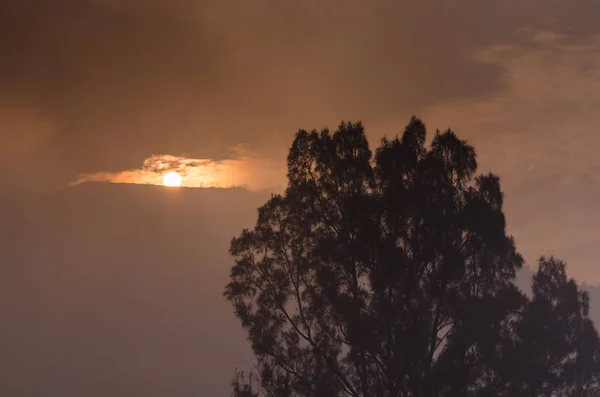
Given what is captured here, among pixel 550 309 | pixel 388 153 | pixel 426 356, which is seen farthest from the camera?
pixel 550 309

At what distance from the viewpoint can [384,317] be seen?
24281mm

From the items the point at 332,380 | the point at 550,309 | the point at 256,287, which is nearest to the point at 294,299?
the point at 256,287

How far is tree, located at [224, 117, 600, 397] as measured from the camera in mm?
24516

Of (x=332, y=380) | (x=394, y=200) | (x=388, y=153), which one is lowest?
(x=332, y=380)

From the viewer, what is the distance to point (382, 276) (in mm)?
24797

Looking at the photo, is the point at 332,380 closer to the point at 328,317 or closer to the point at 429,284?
the point at 328,317

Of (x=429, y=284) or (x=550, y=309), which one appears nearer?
(x=429, y=284)

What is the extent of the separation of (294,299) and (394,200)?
5.38 m

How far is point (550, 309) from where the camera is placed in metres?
32.3

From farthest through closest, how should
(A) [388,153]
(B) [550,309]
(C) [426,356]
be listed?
(B) [550,309], (A) [388,153], (C) [426,356]

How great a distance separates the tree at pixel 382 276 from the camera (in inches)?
965

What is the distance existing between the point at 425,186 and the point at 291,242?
17.8 feet

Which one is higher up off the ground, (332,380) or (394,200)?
(394,200)

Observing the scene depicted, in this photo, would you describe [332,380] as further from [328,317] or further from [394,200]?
[394,200]
